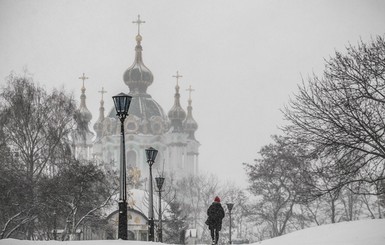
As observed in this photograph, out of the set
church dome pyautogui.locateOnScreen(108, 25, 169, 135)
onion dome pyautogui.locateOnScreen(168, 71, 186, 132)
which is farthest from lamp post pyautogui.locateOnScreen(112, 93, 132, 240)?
onion dome pyautogui.locateOnScreen(168, 71, 186, 132)

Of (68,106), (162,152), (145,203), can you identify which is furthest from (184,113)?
(68,106)

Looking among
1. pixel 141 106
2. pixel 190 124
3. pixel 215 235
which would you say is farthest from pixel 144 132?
pixel 215 235

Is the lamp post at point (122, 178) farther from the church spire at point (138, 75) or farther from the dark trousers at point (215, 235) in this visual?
the church spire at point (138, 75)

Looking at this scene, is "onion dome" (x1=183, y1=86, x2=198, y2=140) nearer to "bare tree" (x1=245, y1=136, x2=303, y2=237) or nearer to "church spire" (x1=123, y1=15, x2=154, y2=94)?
"church spire" (x1=123, y1=15, x2=154, y2=94)

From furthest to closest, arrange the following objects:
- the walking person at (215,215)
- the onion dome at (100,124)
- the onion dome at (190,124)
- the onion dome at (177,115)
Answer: the onion dome at (190,124), the onion dome at (177,115), the onion dome at (100,124), the walking person at (215,215)

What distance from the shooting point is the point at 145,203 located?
59.0 meters

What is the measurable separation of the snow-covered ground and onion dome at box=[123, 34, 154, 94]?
81.4 meters

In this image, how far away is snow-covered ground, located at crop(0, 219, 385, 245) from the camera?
47.9ft

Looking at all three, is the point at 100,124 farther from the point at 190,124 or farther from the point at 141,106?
the point at 190,124

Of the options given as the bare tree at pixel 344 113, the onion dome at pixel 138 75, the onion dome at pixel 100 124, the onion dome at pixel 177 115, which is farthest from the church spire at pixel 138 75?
the bare tree at pixel 344 113

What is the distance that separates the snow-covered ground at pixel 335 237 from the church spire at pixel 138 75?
81.4 m

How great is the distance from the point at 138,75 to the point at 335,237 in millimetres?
84393

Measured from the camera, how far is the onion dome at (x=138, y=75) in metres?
98.8

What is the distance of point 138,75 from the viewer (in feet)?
324
